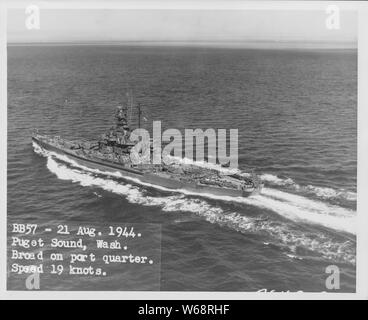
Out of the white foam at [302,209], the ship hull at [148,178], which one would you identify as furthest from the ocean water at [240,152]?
the ship hull at [148,178]

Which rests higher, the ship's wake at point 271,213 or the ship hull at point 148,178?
the ship hull at point 148,178

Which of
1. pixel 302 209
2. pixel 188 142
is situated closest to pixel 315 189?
pixel 302 209

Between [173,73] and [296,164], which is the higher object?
[173,73]

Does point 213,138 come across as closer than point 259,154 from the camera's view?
Yes

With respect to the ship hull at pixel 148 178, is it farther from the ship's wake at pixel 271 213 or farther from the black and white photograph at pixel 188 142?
the ship's wake at pixel 271 213
